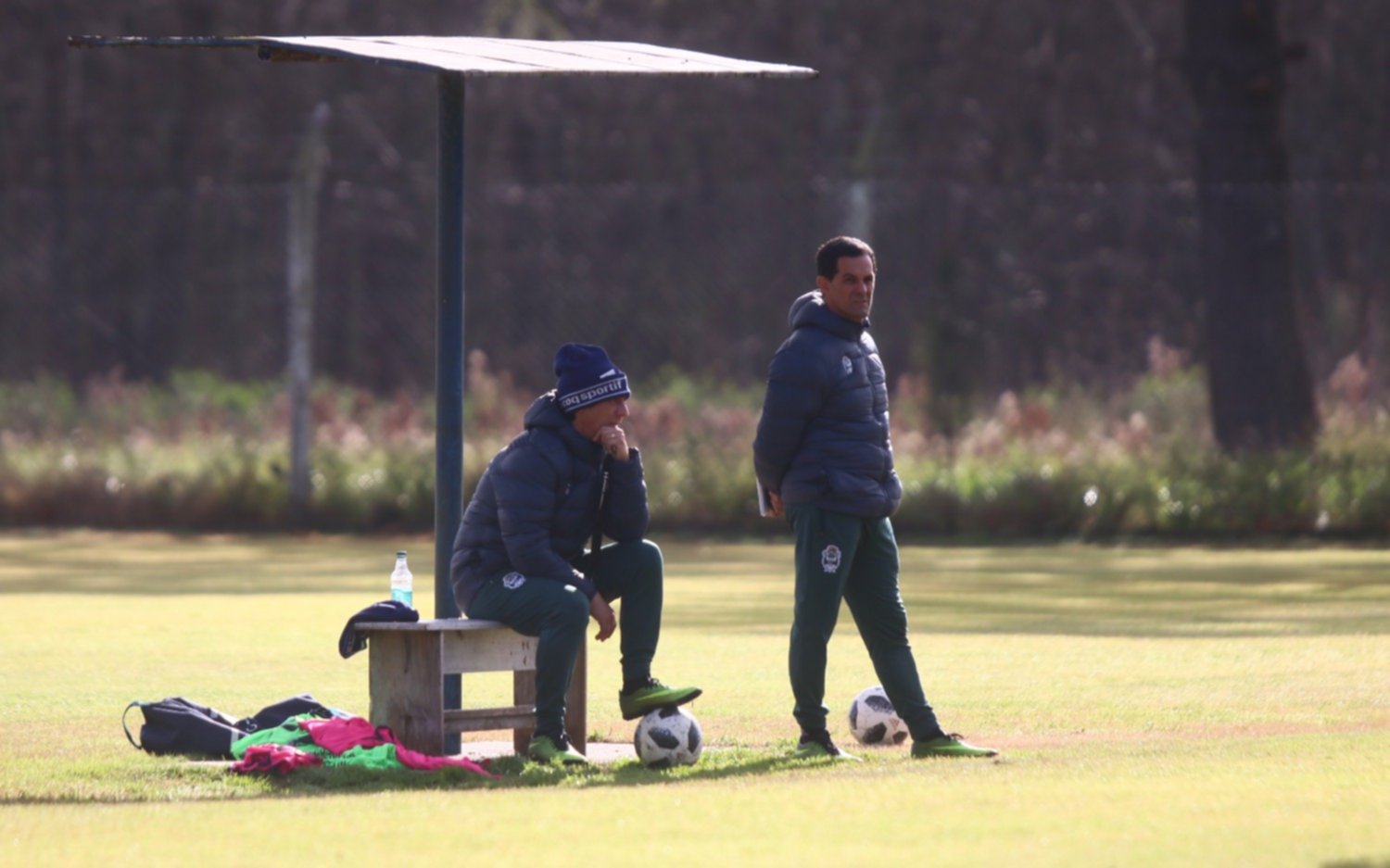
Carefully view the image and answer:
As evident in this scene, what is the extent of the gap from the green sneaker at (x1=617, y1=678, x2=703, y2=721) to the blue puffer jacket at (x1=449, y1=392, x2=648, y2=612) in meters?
0.44

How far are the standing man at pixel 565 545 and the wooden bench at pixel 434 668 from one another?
0.46 ft

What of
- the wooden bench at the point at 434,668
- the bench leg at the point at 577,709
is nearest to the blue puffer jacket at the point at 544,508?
the wooden bench at the point at 434,668

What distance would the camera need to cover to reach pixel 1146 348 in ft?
91.8

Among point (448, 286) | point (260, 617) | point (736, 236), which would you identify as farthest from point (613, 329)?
point (448, 286)

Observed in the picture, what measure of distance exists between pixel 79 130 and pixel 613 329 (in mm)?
17607

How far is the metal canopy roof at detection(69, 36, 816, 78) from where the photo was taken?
9070mm

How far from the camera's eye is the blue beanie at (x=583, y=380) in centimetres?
970

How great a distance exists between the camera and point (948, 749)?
957cm

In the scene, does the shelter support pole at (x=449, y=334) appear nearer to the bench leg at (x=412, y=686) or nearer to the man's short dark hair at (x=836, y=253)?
the bench leg at (x=412, y=686)

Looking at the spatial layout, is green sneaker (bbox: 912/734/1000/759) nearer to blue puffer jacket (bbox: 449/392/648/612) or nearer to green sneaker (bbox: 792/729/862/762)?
green sneaker (bbox: 792/729/862/762)

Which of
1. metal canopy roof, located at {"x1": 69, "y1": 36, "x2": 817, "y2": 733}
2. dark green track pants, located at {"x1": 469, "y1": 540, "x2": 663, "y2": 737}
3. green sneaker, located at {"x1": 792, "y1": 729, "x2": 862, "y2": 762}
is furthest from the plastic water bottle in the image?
green sneaker, located at {"x1": 792, "y1": 729, "x2": 862, "y2": 762}

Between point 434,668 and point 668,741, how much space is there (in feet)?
3.09

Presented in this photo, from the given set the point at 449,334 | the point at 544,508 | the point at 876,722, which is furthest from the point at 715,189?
the point at 544,508

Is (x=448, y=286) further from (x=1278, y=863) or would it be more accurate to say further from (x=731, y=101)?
(x=731, y=101)
